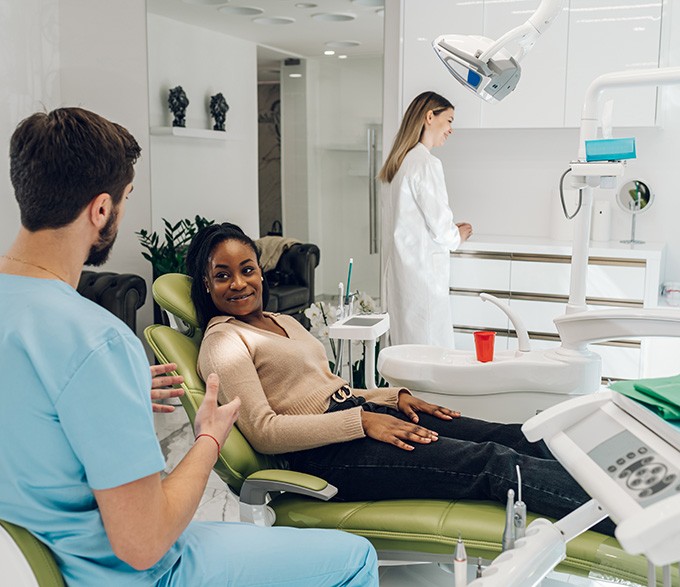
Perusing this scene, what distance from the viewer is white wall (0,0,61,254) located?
4.24 m

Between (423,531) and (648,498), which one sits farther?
(423,531)

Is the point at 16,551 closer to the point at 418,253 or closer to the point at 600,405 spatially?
the point at 600,405

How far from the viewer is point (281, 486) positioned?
1.91m

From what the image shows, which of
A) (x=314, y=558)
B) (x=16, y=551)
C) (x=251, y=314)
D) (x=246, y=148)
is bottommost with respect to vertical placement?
(x=314, y=558)

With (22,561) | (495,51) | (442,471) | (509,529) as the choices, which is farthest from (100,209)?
(495,51)

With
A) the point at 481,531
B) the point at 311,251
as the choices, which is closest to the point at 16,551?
the point at 481,531

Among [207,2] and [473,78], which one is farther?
[207,2]

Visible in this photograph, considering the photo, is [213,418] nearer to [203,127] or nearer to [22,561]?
[22,561]

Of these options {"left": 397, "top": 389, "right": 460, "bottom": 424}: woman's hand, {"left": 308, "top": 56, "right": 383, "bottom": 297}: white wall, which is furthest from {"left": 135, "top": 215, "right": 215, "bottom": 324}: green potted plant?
{"left": 397, "top": 389, "right": 460, "bottom": 424}: woman's hand

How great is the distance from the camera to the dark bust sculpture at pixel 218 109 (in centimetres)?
488

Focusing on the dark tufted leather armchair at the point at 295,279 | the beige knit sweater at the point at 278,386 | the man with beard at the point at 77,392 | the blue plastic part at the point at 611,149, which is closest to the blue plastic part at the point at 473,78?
the blue plastic part at the point at 611,149

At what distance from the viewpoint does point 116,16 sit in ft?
15.4

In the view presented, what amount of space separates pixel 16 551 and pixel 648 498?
905mm

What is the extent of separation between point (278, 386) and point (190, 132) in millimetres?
2951
